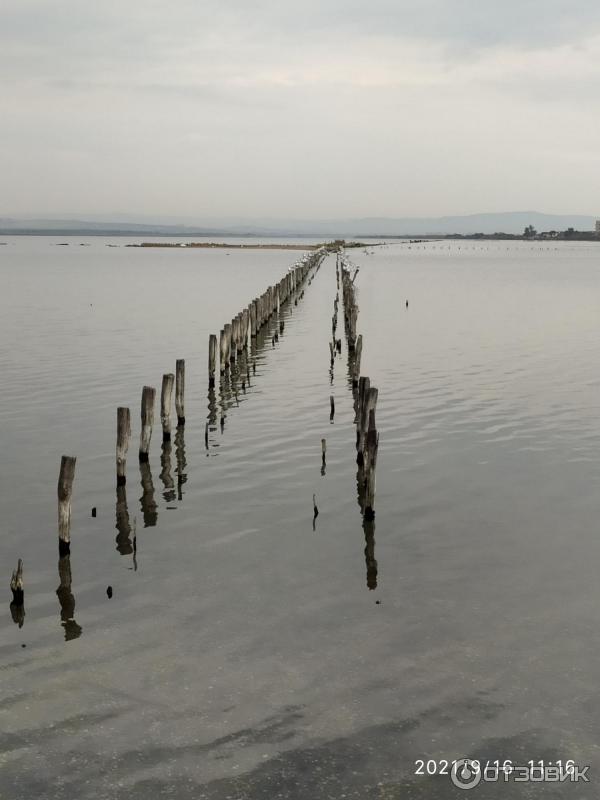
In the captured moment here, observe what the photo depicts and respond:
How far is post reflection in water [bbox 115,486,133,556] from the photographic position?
44.4ft

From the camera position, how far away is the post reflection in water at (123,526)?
44.4 feet

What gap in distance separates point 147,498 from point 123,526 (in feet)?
5.16

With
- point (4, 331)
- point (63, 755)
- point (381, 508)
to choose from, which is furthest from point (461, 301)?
point (63, 755)

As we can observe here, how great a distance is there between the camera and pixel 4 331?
42.6 meters

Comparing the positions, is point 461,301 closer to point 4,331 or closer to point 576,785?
point 4,331

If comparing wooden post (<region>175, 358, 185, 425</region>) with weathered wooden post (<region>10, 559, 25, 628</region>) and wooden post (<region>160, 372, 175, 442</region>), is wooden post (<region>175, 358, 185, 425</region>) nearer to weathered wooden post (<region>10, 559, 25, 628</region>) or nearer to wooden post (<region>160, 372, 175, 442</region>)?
wooden post (<region>160, 372, 175, 442</region>)

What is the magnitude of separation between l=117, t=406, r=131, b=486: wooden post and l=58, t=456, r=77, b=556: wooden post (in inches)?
125

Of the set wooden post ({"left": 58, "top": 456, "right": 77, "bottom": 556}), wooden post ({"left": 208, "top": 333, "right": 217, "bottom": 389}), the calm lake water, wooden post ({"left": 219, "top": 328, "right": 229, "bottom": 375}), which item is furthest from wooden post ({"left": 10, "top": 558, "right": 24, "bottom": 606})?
wooden post ({"left": 219, "top": 328, "right": 229, "bottom": 375})

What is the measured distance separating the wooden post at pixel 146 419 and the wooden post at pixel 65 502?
4.85 metres

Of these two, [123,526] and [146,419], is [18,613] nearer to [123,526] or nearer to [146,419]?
[123,526]

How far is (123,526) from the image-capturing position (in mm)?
14602

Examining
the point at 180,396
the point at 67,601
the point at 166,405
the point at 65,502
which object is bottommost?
the point at 67,601

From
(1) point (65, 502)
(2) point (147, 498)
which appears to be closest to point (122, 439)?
(2) point (147, 498)

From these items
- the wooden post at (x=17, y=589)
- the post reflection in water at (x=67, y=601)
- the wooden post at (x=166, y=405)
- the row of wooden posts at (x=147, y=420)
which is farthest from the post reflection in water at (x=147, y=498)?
the wooden post at (x=17, y=589)
